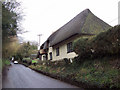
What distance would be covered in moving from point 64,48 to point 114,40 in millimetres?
13839

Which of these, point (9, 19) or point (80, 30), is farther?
point (80, 30)

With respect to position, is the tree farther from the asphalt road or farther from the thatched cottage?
the thatched cottage

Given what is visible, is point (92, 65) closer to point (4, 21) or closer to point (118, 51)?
point (118, 51)

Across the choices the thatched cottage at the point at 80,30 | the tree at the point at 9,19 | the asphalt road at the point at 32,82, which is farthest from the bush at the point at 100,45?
the tree at the point at 9,19

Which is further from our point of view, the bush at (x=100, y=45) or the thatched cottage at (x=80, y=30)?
the thatched cottage at (x=80, y=30)

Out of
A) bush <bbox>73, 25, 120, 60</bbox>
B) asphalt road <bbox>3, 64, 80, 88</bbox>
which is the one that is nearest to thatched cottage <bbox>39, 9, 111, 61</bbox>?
bush <bbox>73, 25, 120, 60</bbox>

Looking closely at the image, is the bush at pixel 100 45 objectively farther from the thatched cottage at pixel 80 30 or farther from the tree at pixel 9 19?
the tree at pixel 9 19

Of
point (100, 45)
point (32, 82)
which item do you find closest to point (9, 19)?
point (32, 82)

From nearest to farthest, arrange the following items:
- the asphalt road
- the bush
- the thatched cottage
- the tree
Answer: the bush, the asphalt road, the tree, the thatched cottage

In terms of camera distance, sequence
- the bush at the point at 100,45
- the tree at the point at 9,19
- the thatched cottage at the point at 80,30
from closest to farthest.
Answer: the bush at the point at 100,45
the tree at the point at 9,19
the thatched cottage at the point at 80,30

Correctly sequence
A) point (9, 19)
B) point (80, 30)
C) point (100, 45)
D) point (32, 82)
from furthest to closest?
point (80, 30)
point (9, 19)
point (32, 82)
point (100, 45)

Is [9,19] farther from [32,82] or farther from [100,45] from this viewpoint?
[100,45]

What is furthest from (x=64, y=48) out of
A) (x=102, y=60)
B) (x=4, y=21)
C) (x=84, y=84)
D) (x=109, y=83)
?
(x=109, y=83)

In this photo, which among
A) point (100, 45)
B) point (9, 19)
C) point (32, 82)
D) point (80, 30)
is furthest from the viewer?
point (80, 30)
